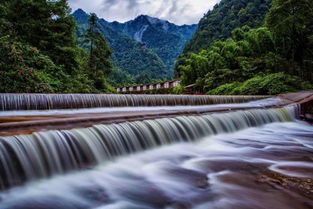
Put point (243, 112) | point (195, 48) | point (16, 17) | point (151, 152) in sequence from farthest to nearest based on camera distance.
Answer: point (195, 48), point (16, 17), point (243, 112), point (151, 152)

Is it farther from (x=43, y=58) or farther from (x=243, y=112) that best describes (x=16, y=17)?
(x=243, y=112)

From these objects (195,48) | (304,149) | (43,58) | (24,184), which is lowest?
(304,149)

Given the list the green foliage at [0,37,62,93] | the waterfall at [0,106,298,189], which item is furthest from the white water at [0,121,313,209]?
the green foliage at [0,37,62,93]

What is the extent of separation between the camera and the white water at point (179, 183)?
2.62 metres

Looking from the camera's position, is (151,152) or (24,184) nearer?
(24,184)

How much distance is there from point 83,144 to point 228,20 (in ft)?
196

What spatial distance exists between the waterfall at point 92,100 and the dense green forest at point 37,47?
2588 millimetres

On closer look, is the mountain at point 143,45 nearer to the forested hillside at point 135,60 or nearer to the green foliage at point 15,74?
the forested hillside at point 135,60

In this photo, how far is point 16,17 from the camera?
44.3ft

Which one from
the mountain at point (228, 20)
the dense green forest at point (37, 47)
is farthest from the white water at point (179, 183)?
the mountain at point (228, 20)

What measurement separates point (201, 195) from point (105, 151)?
1664 millimetres

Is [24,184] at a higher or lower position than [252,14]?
lower

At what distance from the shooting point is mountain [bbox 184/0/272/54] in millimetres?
50600

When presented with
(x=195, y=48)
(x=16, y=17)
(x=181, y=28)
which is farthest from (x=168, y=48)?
(x=16, y=17)
